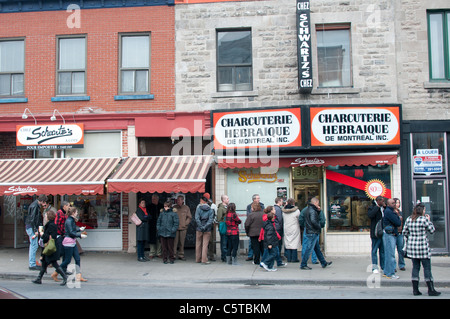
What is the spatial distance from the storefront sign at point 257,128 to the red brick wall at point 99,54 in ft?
5.95

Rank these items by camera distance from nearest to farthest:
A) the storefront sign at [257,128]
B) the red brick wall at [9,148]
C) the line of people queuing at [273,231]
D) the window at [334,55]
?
the line of people queuing at [273,231] < the storefront sign at [257,128] < the window at [334,55] < the red brick wall at [9,148]

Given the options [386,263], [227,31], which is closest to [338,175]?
[386,263]

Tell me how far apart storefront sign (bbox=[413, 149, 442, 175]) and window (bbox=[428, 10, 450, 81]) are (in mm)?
2262

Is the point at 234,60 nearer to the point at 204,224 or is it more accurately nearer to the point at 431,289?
the point at 204,224

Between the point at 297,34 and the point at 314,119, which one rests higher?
the point at 297,34

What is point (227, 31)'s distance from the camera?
1422 cm

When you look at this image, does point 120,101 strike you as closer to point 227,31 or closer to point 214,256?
point 227,31

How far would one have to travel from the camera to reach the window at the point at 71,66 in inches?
568

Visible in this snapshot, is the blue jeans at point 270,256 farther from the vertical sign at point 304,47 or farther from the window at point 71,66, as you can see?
the window at point 71,66

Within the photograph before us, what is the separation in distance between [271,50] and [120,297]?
8.65 m

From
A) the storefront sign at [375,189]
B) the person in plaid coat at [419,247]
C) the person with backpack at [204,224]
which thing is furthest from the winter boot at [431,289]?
the person with backpack at [204,224]

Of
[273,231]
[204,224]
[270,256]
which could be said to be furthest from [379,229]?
[204,224]

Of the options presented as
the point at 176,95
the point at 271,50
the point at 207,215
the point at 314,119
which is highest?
the point at 271,50

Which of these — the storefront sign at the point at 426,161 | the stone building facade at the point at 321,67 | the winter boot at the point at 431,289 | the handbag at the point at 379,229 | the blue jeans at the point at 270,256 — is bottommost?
the winter boot at the point at 431,289
